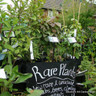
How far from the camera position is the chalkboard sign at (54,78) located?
1.44 m

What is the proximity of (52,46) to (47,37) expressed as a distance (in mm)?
168

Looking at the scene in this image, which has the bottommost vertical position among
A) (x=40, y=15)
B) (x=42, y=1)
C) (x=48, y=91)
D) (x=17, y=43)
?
(x=48, y=91)

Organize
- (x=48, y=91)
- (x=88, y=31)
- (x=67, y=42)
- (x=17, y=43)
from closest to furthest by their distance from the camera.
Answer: (x=17, y=43) → (x=48, y=91) → (x=67, y=42) → (x=88, y=31)

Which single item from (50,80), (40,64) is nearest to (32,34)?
(40,64)

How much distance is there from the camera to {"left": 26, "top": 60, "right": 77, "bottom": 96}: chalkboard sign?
1.44 meters

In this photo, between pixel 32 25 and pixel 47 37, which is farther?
pixel 47 37

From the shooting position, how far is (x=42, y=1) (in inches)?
54.2

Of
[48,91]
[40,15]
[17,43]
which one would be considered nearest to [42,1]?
[40,15]

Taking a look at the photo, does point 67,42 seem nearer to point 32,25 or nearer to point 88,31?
point 32,25

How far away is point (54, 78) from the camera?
5.26ft

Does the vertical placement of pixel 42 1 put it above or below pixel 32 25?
above

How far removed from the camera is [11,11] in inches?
49.0

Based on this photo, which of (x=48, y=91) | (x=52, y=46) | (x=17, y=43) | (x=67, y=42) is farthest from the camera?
(x=67, y=42)

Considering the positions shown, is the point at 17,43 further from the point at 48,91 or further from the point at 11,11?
the point at 48,91
